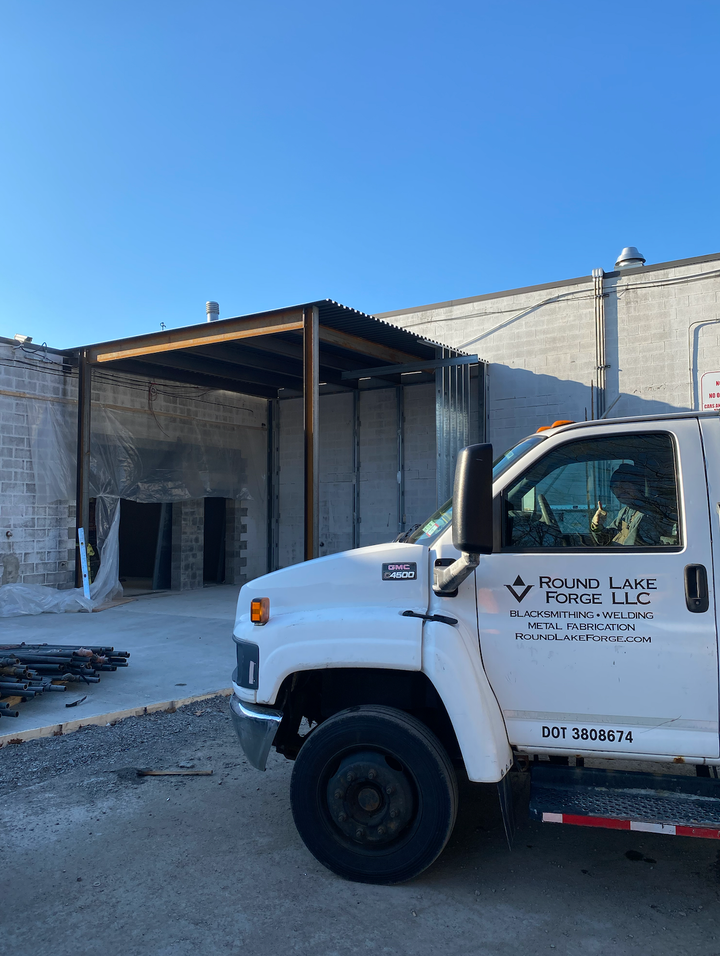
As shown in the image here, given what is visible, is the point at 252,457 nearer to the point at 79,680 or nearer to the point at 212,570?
the point at 212,570

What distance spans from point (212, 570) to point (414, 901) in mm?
15917

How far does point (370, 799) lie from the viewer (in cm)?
342

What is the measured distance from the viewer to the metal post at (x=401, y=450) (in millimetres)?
16344

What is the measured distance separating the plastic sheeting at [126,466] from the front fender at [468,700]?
1081cm

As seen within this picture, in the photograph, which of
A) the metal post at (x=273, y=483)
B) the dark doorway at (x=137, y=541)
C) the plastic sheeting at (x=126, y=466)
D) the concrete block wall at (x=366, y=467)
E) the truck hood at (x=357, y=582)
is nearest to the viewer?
the truck hood at (x=357, y=582)

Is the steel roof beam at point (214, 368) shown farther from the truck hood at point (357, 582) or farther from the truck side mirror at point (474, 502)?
the truck side mirror at point (474, 502)

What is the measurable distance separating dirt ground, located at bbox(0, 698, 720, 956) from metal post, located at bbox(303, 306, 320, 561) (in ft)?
21.6

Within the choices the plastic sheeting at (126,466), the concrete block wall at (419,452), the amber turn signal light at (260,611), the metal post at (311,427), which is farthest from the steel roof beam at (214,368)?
the amber turn signal light at (260,611)

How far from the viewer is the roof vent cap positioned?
45.4ft

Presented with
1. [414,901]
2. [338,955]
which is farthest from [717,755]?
[338,955]

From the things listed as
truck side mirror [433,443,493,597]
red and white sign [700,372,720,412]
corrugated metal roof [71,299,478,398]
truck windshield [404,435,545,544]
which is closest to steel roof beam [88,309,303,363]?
corrugated metal roof [71,299,478,398]

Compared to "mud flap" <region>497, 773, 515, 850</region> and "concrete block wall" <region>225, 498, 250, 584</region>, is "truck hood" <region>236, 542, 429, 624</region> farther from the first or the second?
"concrete block wall" <region>225, 498, 250, 584</region>

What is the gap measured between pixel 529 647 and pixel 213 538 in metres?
16.2

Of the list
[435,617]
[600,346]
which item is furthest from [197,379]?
[435,617]
